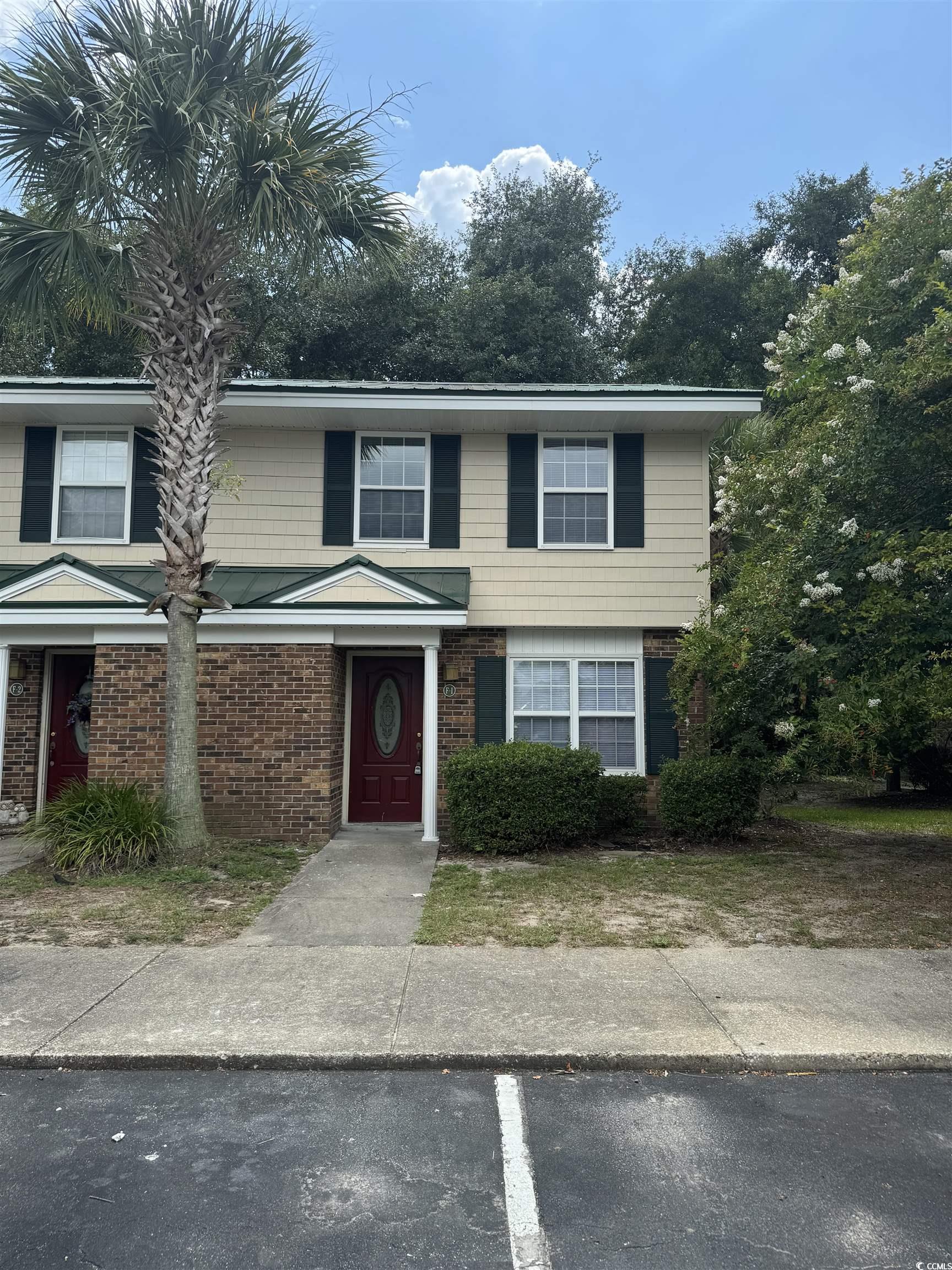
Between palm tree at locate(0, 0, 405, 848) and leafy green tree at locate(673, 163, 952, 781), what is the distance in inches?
211

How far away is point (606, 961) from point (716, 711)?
4510 millimetres

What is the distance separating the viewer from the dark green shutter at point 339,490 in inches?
444

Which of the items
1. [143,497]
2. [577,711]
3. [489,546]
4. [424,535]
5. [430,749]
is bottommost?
[430,749]

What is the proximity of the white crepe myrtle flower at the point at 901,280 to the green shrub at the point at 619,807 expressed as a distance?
6.18 metres

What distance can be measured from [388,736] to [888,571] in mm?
6447

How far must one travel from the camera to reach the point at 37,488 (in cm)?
1124

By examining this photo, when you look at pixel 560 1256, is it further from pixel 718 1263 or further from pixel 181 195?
pixel 181 195

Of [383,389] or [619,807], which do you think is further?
[383,389]

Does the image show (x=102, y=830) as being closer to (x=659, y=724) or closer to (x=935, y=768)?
(x=659, y=724)

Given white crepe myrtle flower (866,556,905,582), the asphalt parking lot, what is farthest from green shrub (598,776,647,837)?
the asphalt parking lot

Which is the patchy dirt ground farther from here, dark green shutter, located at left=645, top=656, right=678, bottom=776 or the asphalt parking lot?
the asphalt parking lot

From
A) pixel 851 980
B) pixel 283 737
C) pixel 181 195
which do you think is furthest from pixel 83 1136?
pixel 181 195

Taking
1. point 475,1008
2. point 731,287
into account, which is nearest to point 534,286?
point 731,287

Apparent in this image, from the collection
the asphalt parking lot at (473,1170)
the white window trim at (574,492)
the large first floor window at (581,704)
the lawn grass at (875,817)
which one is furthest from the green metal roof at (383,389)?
the asphalt parking lot at (473,1170)
